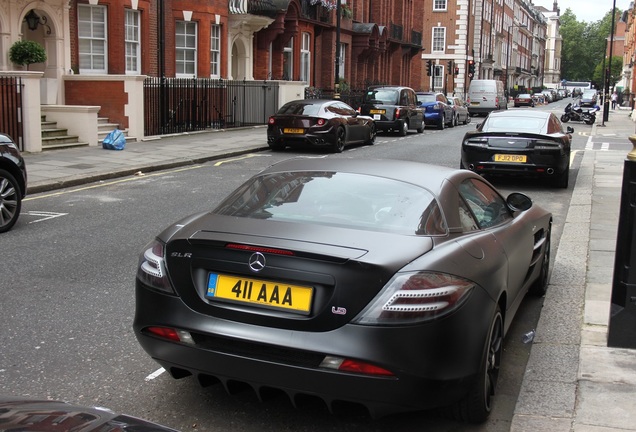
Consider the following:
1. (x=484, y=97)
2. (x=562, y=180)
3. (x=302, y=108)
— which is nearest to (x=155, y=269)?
(x=562, y=180)

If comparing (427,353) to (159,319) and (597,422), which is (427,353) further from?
(159,319)

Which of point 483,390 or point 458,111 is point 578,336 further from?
point 458,111

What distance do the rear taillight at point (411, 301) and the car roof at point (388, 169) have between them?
3.17 ft

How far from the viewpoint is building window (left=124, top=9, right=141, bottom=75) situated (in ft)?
74.5

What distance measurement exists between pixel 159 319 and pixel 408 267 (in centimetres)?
134

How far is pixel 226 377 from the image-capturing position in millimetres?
3678

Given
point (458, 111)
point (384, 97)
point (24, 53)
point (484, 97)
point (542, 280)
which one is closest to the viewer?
point (542, 280)

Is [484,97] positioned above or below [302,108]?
above

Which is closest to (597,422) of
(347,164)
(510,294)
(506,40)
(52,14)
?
(510,294)

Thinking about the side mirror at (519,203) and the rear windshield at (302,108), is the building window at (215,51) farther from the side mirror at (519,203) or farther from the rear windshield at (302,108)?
the side mirror at (519,203)

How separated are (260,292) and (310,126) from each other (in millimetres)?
16357

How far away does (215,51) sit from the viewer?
88.7ft

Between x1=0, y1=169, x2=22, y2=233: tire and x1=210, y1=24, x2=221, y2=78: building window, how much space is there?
18433 millimetres

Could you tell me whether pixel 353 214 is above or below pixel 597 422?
above
